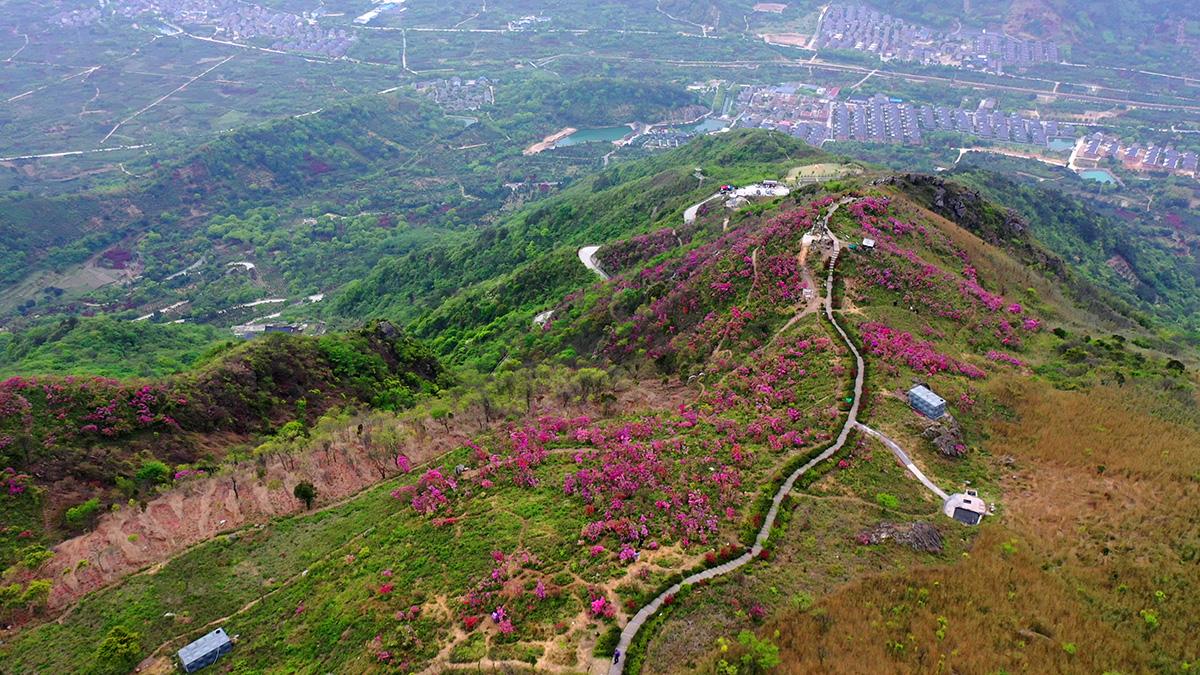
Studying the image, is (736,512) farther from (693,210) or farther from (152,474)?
(693,210)

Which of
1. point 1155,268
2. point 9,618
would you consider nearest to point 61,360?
point 9,618

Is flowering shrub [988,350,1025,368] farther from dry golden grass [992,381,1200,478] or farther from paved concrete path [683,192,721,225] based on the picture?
paved concrete path [683,192,721,225]

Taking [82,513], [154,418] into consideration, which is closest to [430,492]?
[82,513]

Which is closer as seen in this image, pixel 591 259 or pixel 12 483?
pixel 12 483

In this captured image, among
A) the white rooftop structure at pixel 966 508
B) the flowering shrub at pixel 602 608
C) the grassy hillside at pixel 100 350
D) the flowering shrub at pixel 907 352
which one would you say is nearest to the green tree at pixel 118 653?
the flowering shrub at pixel 602 608

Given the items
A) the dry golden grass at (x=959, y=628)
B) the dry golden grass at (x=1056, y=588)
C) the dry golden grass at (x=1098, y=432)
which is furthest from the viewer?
the dry golden grass at (x=1098, y=432)

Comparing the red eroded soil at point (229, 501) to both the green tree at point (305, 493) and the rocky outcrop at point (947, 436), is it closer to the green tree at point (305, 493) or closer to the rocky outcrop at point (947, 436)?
the green tree at point (305, 493)
